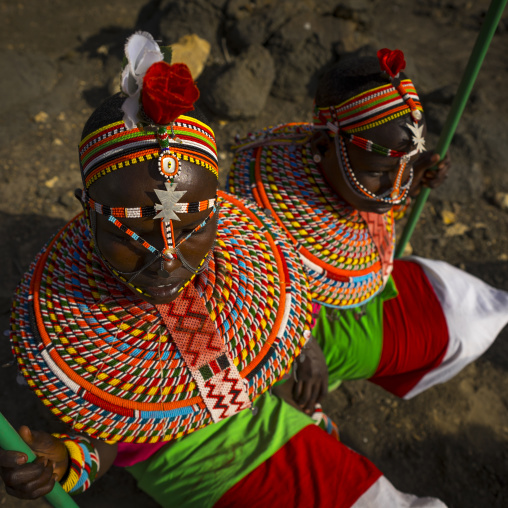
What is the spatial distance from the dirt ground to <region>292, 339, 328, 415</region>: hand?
0.81 m

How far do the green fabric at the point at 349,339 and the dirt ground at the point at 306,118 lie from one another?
64 centimetres

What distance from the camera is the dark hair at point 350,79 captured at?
182 cm

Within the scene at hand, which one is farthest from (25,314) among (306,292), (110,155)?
(306,292)

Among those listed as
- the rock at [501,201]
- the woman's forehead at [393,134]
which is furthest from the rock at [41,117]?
the rock at [501,201]

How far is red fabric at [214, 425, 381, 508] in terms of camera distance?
1.64 meters

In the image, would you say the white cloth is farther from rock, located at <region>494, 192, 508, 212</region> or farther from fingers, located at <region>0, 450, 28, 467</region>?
fingers, located at <region>0, 450, 28, 467</region>

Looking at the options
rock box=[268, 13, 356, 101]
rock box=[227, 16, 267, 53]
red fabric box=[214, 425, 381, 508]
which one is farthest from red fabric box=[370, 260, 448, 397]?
rock box=[227, 16, 267, 53]

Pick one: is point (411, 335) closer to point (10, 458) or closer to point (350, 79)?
point (350, 79)

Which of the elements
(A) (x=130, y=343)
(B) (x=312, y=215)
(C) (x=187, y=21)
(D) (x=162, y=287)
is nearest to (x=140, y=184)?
(D) (x=162, y=287)

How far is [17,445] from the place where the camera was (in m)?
1.23

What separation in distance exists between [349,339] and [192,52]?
3268 millimetres

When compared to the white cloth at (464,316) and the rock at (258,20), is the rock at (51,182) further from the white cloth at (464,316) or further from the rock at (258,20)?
the white cloth at (464,316)

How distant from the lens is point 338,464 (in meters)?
1.72

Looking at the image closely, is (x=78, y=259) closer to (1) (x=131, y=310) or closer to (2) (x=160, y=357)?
(1) (x=131, y=310)
